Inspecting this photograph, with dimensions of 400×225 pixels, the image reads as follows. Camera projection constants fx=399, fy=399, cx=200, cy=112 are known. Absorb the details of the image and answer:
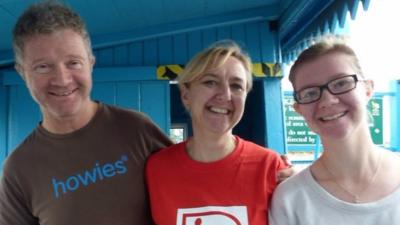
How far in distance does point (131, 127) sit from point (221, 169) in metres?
0.32

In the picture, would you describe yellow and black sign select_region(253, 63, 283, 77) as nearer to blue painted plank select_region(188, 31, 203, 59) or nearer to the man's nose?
blue painted plank select_region(188, 31, 203, 59)

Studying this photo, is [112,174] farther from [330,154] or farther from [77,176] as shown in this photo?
[330,154]

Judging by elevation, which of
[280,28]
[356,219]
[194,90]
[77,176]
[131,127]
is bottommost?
[356,219]

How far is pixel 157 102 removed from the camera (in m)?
3.04

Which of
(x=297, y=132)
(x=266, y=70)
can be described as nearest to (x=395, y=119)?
(x=297, y=132)

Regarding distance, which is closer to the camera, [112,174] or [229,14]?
[112,174]

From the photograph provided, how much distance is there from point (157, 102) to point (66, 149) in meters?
1.87

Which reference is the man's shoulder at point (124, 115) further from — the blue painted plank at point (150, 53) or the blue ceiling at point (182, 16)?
the blue painted plank at point (150, 53)

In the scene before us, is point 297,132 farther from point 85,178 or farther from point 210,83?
point 85,178

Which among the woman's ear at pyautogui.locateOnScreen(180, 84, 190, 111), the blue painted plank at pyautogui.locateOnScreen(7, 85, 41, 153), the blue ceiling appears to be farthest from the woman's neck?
the blue painted plank at pyautogui.locateOnScreen(7, 85, 41, 153)

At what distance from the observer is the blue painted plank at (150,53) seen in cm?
309

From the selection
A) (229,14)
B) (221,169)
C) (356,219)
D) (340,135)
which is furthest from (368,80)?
(229,14)

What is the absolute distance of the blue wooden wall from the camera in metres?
3.00

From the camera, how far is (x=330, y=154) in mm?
1062
